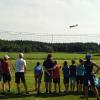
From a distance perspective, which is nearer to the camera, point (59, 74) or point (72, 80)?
point (59, 74)

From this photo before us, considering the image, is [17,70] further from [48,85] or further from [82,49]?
[82,49]

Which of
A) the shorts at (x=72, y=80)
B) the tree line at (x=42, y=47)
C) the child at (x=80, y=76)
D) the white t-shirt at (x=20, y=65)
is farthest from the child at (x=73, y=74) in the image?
the tree line at (x=42, y=47)

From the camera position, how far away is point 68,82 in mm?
21734

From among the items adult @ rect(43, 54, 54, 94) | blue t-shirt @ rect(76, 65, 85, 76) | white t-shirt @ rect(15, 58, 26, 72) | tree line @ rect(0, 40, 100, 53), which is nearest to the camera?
white t-shirt @ rect(15, 58, 26, 72)

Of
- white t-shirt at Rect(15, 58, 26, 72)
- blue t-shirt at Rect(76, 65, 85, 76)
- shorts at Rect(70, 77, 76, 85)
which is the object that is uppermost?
white t-shirt at Rect(15, 58, 26, 72)

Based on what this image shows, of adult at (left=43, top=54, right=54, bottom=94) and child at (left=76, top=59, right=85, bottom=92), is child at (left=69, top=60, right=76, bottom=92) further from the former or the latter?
adult at (left=43, top=54, right=54, bottom=94)

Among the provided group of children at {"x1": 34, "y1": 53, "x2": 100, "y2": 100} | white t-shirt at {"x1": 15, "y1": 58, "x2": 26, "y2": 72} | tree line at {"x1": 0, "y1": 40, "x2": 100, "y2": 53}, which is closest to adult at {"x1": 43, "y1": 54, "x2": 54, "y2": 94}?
group of children at {"x1": 34, "y1": 53, "x2": 100, "y2": 100}

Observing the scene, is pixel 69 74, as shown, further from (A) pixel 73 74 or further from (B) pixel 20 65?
(B) pixel 20 65

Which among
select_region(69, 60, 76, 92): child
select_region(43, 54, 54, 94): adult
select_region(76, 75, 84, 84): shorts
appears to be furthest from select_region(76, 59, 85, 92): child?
select_region(43, 54, 54, 94): adult

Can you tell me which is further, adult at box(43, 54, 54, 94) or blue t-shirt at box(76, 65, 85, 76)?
blue t-shirt at box(76, 65, 85, 76)

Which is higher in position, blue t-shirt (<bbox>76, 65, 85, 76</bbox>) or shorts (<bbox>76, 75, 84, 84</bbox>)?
blue t-shirt (<bbox>76, 65, 85, 76</bbox>)

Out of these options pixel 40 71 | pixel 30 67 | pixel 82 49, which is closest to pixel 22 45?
pixel 82 49

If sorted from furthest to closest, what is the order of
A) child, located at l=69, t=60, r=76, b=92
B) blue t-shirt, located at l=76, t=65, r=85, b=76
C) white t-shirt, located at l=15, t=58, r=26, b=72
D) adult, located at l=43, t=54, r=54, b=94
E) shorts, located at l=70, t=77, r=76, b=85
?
shorts, located at l=70, t=77, r=76, b=85
child, located at l=69, t=60, r=76, b=92
blue t-shirt, located at l=76, t=65, r=85, b=76
adult, located at l=43, t=54, r=54, b=94
white t-shirt, located at l=15, t=58, r=26, b=72

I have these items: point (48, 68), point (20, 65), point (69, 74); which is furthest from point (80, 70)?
point (20, 65)
